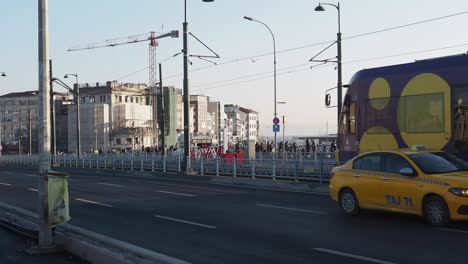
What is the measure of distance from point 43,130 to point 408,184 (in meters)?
7.13

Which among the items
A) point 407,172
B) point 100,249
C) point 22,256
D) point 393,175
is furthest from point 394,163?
point 22,256

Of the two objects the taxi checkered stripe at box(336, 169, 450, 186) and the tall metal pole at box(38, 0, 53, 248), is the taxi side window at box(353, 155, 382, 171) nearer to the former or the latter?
the taxi checkered stripe at box(336, 169, 450, 186)

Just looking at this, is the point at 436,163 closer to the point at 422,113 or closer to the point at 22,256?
the point at 422,113

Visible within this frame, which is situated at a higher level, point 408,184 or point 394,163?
point 394,163

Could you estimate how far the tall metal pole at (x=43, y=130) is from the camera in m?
8.98

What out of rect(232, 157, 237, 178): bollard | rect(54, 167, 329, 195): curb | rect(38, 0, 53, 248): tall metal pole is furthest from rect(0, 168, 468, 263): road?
rect(232, 157, 237, 178): bollard

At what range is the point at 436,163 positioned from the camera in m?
11.5

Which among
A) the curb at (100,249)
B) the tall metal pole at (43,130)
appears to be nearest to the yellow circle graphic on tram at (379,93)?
the curb at (100,249)

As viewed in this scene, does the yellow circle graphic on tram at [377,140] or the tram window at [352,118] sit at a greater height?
the tram window at [352,118]

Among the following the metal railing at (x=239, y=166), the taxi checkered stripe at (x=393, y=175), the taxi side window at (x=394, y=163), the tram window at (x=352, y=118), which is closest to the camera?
the taxi checkered stripe at (x=393, y=175)

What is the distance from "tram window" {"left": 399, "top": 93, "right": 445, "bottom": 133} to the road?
3385mm

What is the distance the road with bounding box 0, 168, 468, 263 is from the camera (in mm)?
8609

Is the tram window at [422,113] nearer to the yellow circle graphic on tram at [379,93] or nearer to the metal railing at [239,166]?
the yellow circle graphic on tram at [379,93]

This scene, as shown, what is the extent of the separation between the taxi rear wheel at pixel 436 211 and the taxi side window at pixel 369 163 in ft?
4.83
